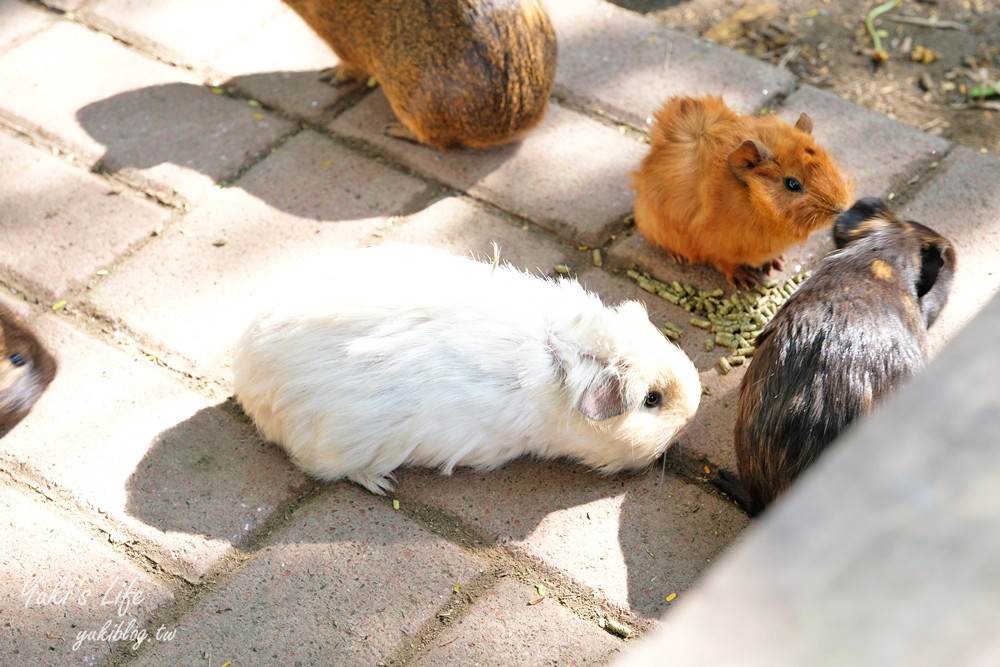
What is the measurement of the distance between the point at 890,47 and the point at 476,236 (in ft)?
7.23

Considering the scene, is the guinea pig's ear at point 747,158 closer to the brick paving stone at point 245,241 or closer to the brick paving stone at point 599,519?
the brick paving stone at point 599,519

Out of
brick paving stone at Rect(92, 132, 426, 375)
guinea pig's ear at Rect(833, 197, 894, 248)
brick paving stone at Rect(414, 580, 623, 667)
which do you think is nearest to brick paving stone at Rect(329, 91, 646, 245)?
brick paving stone at Rect(92, 132, 426, 375)

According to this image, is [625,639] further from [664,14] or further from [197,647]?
[664,14]

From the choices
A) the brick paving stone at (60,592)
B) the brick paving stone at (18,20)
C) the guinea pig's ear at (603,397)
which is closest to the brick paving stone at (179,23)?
the brick paving stone at (18,20)

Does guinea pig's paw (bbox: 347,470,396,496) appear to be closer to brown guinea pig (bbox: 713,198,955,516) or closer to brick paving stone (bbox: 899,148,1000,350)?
brown guinea pig (bbox: 713,198,955,516)

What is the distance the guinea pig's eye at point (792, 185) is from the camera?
2.99 m

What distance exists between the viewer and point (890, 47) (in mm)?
4406

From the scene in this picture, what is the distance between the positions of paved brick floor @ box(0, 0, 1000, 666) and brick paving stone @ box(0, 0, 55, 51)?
0.04 ft

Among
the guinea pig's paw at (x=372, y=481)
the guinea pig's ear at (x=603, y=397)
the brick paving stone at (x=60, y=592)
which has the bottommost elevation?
the guinea pig's paw at (x=372, y=481)

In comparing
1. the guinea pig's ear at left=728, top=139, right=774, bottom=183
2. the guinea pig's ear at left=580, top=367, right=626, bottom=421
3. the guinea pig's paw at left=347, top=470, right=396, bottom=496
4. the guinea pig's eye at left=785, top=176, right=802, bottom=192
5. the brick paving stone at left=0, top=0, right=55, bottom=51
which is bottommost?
the guinea pig's paw at left=347, top=470, right=396, bottom=496

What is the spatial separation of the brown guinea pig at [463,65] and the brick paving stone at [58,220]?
3.16 feet

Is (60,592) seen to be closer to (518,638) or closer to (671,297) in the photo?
(518,638)

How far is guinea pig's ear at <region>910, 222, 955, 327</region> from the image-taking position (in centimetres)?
279

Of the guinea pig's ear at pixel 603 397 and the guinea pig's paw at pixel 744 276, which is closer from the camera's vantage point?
the guinea pig's ear at pixel 603 397
